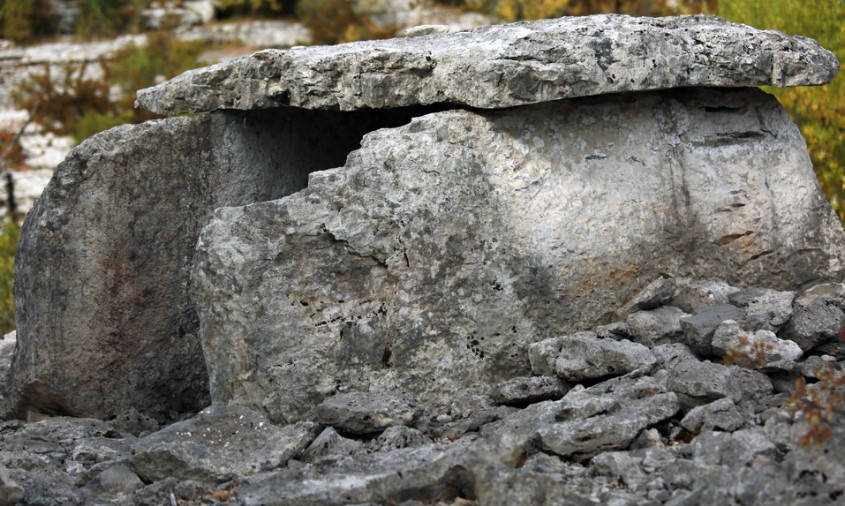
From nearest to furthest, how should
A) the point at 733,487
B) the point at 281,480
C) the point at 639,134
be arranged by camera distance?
1. the point at 733,487
2. the point at 281,480
3. the point at 639,134

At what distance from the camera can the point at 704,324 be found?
176 inches

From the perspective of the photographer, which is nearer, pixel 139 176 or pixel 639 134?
pixel 639 134

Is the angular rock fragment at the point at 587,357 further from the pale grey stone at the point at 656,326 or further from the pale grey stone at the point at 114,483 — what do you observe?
the pale grey stone at the point at 114,483

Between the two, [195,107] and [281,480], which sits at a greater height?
[195,107]

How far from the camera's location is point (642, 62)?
4.75 meters

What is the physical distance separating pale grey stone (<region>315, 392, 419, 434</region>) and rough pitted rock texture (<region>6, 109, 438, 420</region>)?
123 centimetres

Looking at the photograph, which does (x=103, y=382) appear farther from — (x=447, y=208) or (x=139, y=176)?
(x=447, y=208)

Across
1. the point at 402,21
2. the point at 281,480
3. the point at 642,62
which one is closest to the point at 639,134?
the point at 642,62

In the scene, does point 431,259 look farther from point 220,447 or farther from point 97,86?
point 97,86

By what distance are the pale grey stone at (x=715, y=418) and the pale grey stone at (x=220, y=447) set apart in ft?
4.30

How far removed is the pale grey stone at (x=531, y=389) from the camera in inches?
176

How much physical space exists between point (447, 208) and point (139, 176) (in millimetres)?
1452

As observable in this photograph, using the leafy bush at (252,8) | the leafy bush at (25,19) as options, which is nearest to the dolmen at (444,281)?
the leafy bush at (252,8)

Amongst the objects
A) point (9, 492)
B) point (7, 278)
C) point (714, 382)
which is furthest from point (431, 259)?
point (7, 278)
